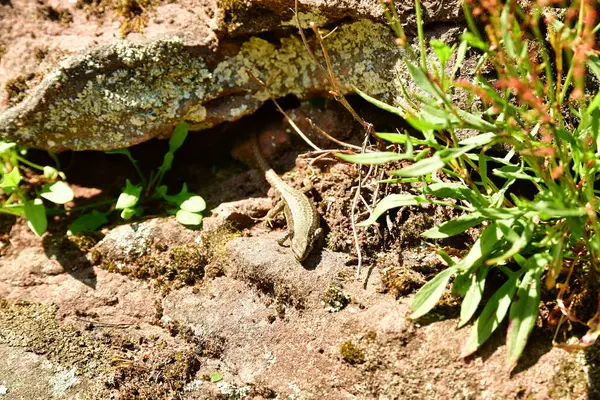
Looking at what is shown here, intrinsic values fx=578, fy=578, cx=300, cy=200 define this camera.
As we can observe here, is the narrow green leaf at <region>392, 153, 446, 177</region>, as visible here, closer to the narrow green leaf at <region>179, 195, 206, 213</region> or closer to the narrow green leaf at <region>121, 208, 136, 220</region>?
the narrow green leaf at <region>179, 195, 206, 213</region>

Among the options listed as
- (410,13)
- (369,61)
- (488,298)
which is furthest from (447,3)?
(488,298)

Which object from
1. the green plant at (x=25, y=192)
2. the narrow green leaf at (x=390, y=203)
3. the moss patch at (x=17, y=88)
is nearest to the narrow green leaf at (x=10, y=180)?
the green plant at (x=25, y=192)

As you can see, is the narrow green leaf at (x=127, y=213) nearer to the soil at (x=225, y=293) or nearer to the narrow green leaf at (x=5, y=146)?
the soil at (x=225, y=293)

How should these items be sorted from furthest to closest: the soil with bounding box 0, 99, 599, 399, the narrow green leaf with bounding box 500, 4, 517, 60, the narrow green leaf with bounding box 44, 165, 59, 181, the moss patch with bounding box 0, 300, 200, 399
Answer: the narrow green leaf with bounding box 44, 165, 59, 181
the moss patch with bounding box 0, 300, 200, 399
the soil with bounding box 0, 99, 599, 399
the narrow green leaf with bounding box 500, 4, 517, 60

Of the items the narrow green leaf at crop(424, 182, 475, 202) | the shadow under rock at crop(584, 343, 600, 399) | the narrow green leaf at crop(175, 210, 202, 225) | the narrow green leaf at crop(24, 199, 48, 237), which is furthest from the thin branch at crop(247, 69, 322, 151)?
the shadow under rock at crop(584, 343, 600, 399)

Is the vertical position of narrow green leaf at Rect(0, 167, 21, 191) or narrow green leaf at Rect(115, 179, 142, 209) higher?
narrow green leaf at Rect(0, 167, 21, 191)

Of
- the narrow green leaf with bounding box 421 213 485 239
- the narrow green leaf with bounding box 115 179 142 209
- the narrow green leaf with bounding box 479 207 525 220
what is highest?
the narrow green leaf with bounding box 479 207 525 220

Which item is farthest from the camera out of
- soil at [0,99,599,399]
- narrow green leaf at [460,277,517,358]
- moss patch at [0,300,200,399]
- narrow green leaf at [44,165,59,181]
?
narrow green leaf at [44,165,59,181]

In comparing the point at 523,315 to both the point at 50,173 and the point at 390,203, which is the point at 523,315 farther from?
the point at 50,173

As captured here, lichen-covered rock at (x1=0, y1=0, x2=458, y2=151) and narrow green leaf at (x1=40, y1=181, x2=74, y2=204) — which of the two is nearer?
lichen-covered rock at (x1=0, y1=0, x2=458, y2=151)
